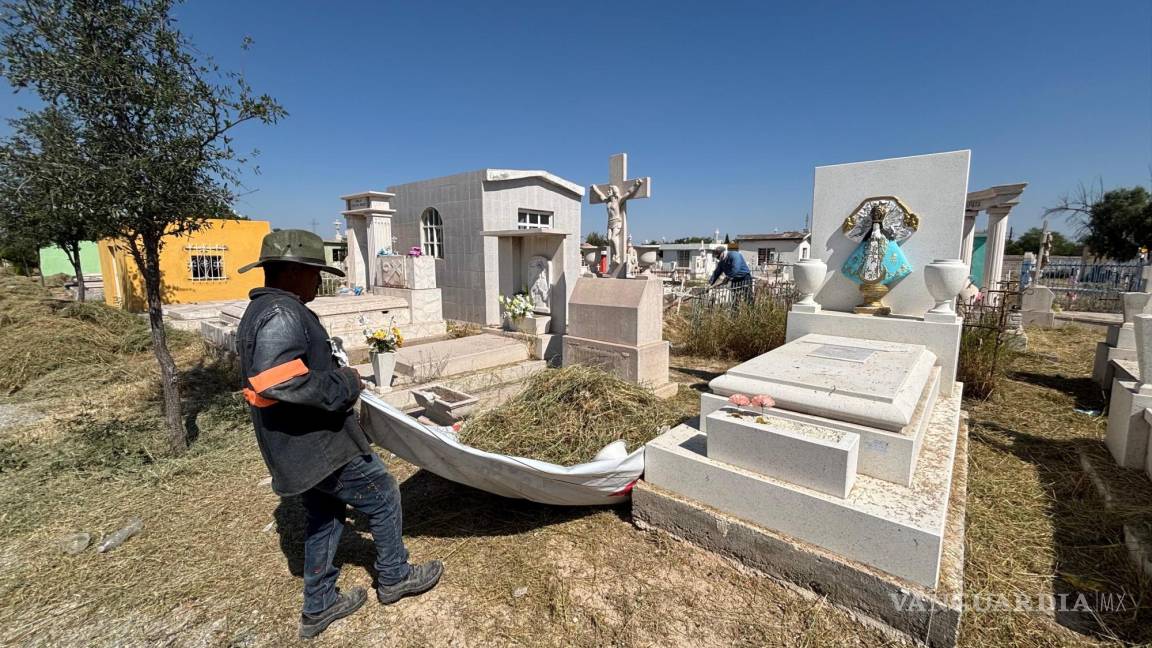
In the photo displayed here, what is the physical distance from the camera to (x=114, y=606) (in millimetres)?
2131

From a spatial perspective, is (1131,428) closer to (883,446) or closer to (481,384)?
(883,446)

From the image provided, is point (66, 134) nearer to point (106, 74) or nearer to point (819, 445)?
point (106, 74)

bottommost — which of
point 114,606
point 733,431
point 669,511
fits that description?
point 114,606

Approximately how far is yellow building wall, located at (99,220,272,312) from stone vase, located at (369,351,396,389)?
9257 mm

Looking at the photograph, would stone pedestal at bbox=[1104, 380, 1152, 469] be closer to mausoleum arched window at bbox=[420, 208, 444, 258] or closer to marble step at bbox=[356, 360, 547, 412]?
marble step at bbox=[356, 360, 547, 412]

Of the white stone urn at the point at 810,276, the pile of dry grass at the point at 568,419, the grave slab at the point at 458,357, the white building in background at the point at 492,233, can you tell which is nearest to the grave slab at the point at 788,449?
the pile of dry grass at the point at 568,419

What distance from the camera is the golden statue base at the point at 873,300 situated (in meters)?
4.09

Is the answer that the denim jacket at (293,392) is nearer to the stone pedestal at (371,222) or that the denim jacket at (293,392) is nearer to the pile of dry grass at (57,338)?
the pile of dry grass at (57,338)

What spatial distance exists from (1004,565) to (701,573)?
4.82 ft

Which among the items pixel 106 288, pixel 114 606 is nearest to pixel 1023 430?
pixel 114 606

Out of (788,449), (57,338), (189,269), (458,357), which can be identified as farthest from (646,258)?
(788,449)

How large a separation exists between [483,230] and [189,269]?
28.4 ft

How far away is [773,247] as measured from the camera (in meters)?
31.8

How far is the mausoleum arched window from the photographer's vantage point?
10.9m
